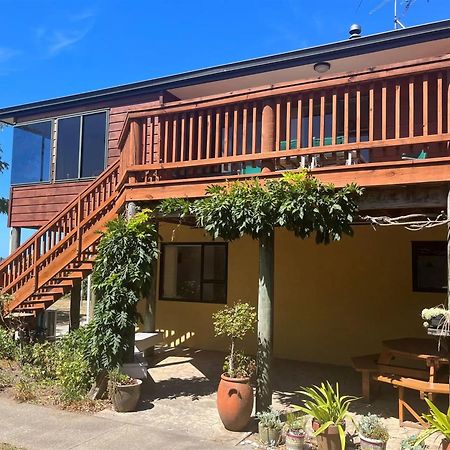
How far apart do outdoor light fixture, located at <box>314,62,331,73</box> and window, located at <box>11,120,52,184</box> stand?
6.06 metres

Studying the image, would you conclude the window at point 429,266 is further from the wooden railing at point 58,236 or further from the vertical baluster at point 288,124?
the wooden railing at point 58,236

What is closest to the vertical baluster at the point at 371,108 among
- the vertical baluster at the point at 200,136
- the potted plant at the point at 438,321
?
the potted plant at the point at 438,321

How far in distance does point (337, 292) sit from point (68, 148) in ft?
21.4

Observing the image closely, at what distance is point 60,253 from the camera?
7.18 meters

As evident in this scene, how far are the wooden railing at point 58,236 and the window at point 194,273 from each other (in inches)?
105

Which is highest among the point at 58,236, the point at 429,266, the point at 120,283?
the point at 58,236

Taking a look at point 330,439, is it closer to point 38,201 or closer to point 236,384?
point 236,384

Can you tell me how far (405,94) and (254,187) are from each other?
319 cm

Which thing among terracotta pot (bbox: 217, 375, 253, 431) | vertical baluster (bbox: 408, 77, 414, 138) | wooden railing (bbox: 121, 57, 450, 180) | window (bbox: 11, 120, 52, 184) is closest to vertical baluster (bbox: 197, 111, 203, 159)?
wooden railing (bbox: 121, 57, 450, 180)

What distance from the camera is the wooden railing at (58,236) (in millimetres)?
7031

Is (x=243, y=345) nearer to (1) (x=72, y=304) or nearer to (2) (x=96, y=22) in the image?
(1) (x=72, y=304)

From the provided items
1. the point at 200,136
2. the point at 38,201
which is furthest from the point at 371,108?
the point at 38,201

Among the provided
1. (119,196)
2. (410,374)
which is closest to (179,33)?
(119,196)

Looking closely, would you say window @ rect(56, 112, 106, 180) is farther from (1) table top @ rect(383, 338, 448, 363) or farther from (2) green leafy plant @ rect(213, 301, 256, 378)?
(1) table top @ rect(383, 338, 448, 363)
